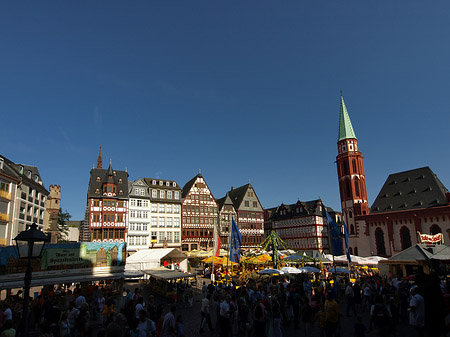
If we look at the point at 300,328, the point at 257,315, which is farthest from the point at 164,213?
the point at 257,315

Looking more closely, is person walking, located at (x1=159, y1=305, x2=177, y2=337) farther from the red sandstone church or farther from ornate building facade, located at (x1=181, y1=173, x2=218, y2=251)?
the red sandstone church

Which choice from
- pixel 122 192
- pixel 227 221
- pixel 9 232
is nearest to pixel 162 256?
pixel 9 232

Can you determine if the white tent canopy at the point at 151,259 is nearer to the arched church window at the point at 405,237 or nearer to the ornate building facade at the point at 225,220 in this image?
the ornate building facade at the point at 225,220

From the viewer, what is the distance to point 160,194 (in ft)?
177

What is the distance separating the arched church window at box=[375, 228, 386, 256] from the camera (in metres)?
57.5

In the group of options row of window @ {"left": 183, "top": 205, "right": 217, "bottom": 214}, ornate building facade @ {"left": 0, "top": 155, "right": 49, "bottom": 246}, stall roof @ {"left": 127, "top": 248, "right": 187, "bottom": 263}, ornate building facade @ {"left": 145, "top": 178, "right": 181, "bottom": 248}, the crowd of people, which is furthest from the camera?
row of window @ {"left": 183, "top": 205, "right": 217, "bottom": 214}

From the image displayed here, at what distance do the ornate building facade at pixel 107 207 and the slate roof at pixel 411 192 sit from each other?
45748 millimetres

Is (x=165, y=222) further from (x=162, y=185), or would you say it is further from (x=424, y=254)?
(x=424, y=254)

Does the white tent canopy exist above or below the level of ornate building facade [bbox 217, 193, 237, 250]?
below

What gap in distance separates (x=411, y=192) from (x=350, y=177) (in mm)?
12187

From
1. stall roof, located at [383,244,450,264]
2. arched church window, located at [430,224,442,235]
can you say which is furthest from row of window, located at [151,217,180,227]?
arched church window, located at [430,224,442,235]

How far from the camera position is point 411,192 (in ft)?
187

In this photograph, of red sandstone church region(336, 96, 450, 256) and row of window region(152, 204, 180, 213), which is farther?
row of window region(152, 204, 180, 213)

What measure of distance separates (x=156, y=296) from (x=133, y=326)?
15.3m
